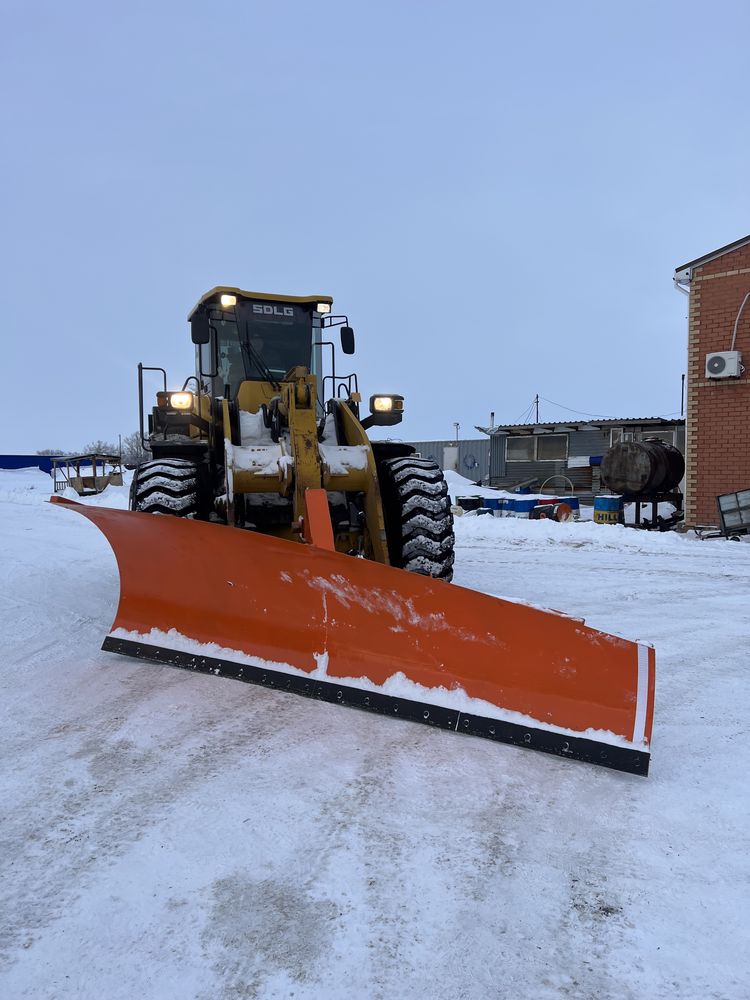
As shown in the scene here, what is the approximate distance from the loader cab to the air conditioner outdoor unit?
29.7 feet

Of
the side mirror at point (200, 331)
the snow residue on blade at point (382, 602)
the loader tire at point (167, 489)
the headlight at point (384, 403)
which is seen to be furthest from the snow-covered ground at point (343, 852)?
the headlight at point (384, 403)

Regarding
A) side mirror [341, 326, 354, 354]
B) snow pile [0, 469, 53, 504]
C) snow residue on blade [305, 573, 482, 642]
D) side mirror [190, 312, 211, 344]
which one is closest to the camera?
snow residue on blade [305, 573, 482, 642]

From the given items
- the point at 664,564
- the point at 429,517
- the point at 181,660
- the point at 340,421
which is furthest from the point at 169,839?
the point at 664,564

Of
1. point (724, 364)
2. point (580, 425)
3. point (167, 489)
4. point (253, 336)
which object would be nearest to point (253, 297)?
point (253, 336)

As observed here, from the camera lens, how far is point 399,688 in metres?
3.23

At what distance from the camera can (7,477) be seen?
34688 mm

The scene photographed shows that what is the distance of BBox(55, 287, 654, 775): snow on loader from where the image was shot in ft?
9.54

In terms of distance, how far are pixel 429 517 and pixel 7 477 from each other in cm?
3529

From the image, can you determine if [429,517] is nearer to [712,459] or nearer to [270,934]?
[270,934]

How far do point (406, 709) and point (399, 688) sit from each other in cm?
10

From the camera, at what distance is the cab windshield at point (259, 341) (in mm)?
6246

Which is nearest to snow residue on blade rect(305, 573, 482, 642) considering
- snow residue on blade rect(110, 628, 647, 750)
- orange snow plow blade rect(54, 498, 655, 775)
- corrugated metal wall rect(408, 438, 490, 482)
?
orange snow plow blade rect(54, 498, 655, 775)

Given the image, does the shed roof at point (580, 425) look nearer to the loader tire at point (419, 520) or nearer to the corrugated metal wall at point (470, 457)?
the corrugated metal wall at point (470, 457)

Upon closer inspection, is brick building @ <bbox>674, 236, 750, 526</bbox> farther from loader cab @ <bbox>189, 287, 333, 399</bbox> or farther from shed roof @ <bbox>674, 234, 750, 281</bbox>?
loader cab @ <bbox>189, 287, 333, 399</bbox>
